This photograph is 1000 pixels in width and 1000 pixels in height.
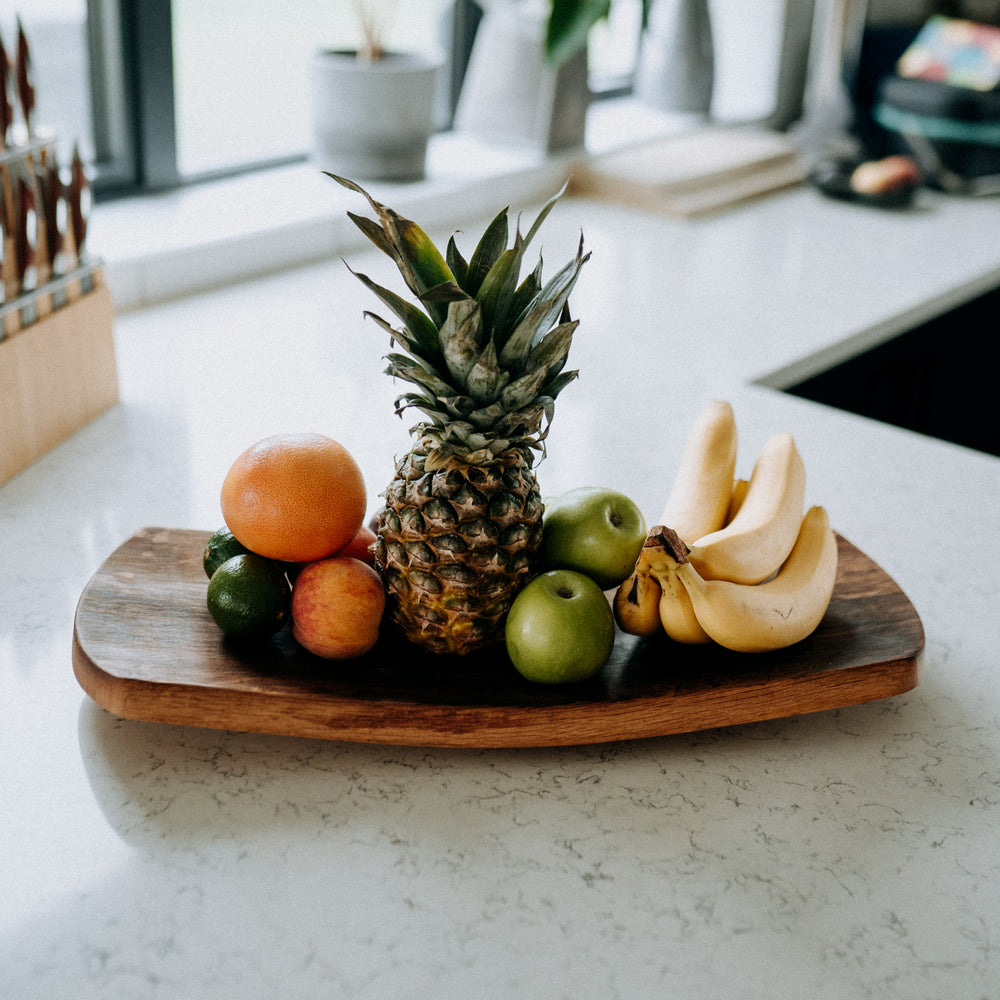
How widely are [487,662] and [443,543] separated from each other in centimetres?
11

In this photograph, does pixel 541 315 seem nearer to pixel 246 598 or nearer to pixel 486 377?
pixel 486 377

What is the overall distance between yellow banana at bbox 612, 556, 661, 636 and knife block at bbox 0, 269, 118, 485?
699 mm

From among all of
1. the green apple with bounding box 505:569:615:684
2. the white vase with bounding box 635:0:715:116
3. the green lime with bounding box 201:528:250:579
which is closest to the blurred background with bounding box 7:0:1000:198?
the white vase with bounding box 635:0:715:116

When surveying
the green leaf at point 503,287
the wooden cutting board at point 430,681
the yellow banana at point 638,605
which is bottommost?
the wooden cutting board at point 430,681

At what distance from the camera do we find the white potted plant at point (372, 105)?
6.45ft

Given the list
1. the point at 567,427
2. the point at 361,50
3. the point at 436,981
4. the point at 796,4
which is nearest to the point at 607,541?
Result: the point at 436,981

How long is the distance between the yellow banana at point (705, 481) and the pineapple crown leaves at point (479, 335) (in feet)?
0.77

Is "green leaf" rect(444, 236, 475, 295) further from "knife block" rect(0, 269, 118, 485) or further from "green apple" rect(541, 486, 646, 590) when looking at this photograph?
"knife block" rect(0, 269, 118, 485)

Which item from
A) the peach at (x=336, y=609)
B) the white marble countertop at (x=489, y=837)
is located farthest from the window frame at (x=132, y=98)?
the peach at (x=336, y=609)

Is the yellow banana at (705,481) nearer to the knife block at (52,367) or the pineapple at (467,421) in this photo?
the pineapple at (467,421)

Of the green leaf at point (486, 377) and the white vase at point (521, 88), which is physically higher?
the white vase at point (521, 88)

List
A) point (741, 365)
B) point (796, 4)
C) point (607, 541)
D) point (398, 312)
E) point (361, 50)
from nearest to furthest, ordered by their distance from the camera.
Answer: point (398, 312)
point (607, 541)
point (741, 365)
point (361, 50)
point (796, 4)

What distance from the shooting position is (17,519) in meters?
1.11

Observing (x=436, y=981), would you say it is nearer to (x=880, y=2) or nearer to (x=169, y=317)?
(x=169, y=317)
